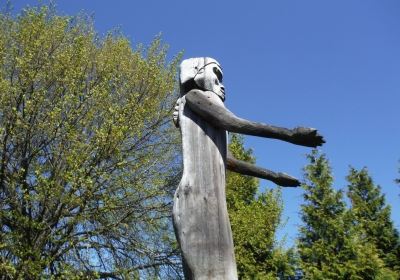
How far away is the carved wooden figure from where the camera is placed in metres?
3.02

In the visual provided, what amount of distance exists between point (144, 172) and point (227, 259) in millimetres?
12750

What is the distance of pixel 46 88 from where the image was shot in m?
14.5

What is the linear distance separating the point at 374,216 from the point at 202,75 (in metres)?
21.8

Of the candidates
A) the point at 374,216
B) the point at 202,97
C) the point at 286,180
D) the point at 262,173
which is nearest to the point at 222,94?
the point at 202,97

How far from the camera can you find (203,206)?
10.4 feet

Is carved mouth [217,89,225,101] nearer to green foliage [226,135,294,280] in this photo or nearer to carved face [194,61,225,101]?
carved face [194,61,225,101]

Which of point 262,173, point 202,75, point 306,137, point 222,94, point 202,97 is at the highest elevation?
point 202,75

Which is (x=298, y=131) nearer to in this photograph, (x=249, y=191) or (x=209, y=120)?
(x=209, y=120)

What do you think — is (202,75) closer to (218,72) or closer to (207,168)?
(218,72)

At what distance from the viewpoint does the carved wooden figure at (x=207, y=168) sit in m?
3.02

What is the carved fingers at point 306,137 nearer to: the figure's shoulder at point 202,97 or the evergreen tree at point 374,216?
the figure's shoulder at point 202,97

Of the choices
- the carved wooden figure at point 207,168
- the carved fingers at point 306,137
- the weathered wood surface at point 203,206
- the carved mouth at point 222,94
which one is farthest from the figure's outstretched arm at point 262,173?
the carved fingers at point 306,137

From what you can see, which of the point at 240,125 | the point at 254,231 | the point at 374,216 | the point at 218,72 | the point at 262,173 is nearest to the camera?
the point at 240,125

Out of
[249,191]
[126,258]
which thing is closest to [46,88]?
[126,258]
